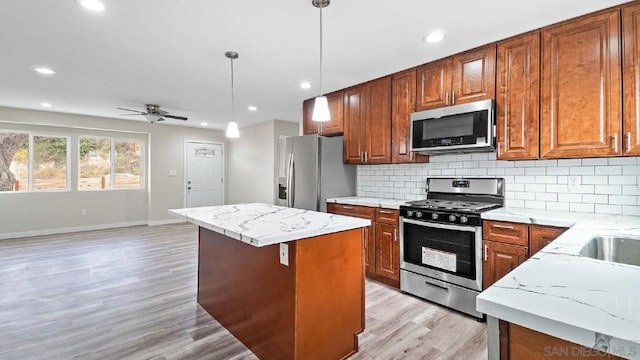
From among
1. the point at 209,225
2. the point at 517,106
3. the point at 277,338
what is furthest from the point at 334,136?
the point at 277,338

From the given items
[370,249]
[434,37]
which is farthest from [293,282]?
[434,37]

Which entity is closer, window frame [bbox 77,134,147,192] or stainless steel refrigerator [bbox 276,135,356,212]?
stainless steel refrigerator [bbox 276,135,356,212]

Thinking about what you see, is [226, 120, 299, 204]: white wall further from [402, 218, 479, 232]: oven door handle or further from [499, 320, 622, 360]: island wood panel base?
[499, 320, 622, 360]: island wood panel base

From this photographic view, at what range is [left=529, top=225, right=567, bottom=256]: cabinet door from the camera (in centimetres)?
215

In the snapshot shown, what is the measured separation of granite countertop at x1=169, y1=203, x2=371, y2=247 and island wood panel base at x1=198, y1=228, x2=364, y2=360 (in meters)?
0.11

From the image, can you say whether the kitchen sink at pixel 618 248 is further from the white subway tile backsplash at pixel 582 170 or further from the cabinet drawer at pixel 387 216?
the cabinet drawer at pixel 387 216

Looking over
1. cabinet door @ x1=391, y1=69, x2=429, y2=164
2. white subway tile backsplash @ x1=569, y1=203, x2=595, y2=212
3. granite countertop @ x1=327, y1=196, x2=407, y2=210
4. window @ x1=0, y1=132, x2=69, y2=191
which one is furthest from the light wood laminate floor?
window @ x1=0, y1=132, x2=69, y2=191

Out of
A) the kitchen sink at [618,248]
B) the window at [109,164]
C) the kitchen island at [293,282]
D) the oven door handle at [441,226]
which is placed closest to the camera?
the kitchen sink at [618,248]

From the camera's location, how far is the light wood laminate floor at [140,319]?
2.11 metres

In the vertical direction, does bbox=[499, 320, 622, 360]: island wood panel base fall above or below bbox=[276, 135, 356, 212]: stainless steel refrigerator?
below

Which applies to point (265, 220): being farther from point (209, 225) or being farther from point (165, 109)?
point (165, 109)

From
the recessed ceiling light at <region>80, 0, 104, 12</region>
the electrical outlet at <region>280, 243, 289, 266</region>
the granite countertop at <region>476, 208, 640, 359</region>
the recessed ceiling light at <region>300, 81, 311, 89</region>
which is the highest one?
the recessed ceiling light at <region>300, 81, 311, 89</region>

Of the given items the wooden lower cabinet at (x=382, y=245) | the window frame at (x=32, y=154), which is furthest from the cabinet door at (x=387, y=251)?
the window frame at (x=32, y=154)

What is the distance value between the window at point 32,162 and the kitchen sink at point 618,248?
315 inches
